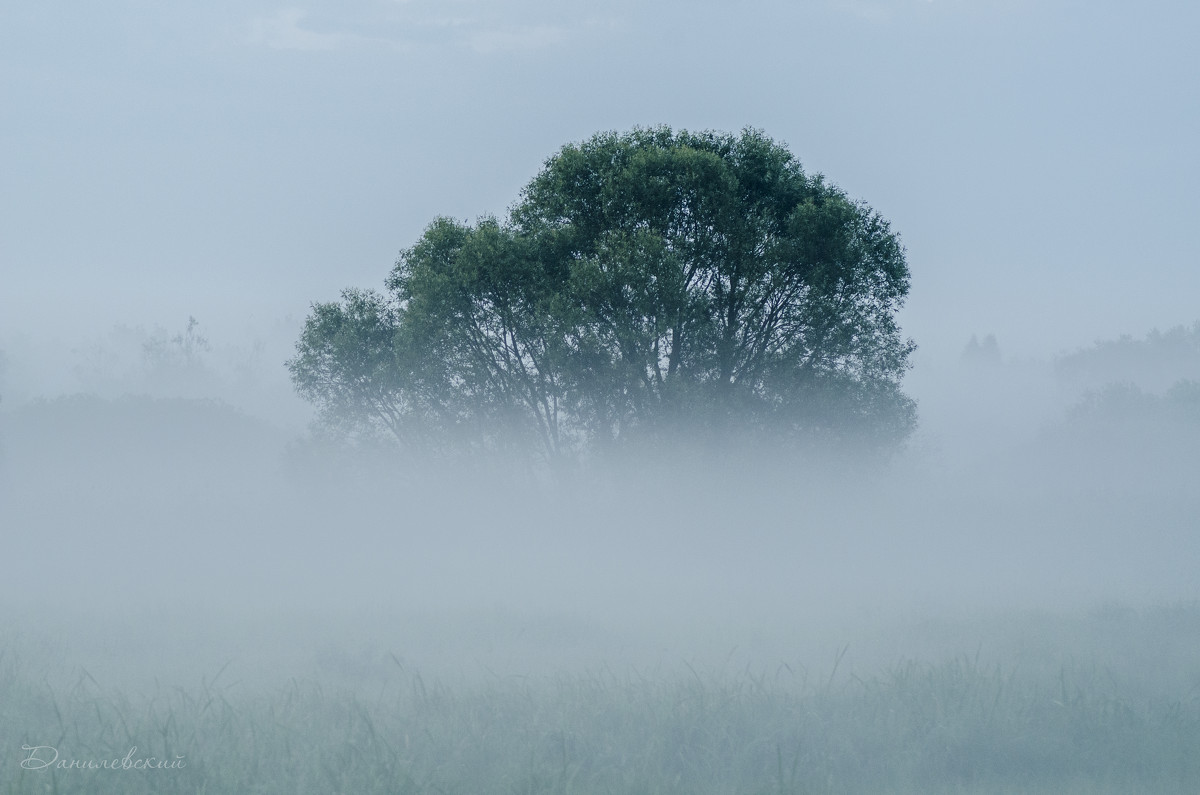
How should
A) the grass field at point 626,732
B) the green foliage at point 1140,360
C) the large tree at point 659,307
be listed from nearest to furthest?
the grass field at point 626,732 → the large tree at point 659,307 → the green foliage at point 1140,360

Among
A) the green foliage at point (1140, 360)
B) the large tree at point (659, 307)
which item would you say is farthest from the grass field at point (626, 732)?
the green foliage at point (1140, 360)

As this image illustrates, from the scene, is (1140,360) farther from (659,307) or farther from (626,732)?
(626,732)

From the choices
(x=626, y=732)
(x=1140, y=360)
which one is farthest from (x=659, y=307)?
(x=1140, y=360)

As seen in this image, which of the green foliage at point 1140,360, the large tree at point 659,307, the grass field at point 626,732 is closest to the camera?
the grass field at point 626,732

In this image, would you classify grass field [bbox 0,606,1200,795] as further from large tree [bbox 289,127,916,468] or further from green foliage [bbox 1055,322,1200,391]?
green foliage [bbox 1055,322,1200,391]

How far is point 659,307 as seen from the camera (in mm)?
27016

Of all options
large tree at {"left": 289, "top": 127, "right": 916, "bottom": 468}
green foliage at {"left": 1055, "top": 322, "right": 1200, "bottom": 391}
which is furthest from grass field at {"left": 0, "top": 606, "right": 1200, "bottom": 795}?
green foliage at {"left": 1055, "top": 322, "right": 1200, "bottom": 391}

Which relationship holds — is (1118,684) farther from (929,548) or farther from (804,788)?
(929,548)

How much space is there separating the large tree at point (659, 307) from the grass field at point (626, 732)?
47.5 feet

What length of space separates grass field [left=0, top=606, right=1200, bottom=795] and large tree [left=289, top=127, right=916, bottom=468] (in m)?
14.5

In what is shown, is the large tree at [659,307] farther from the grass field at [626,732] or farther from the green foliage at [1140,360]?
the green foliage at [1140,360]

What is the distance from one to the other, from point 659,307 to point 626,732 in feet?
56.9

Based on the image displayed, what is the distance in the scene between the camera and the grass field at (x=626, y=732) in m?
9.98

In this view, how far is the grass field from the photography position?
9.98 metres
